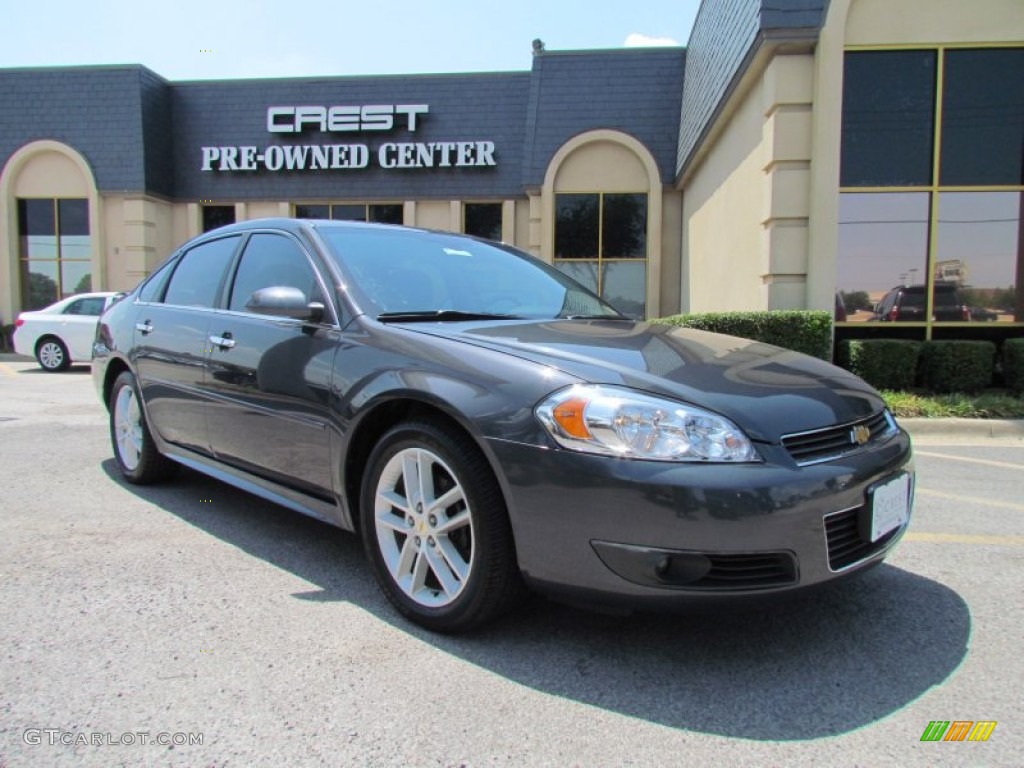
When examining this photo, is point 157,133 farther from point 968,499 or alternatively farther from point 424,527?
point 968,499

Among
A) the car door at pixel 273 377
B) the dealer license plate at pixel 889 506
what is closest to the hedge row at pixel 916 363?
the dealer license plate at pixel 889 506

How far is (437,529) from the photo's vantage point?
2.51m

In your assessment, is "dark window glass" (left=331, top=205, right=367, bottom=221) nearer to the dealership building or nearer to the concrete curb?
the dealership building

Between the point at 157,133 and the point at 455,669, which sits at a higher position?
the point at 157,133

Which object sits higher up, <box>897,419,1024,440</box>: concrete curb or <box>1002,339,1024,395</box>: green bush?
<box>1002,339,1024,395</box>: green bush

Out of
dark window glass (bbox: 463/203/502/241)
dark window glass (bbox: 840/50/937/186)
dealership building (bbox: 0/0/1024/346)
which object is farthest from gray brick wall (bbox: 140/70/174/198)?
dark window glass (bbox: 840/50/937/186)

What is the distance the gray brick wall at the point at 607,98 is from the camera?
15.1 meters

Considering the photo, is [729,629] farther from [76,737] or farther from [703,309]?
[703,309]

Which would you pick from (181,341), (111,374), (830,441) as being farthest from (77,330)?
(830,441)

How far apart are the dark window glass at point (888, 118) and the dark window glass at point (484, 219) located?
9116 millimetres

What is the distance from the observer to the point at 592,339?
9.16 feet

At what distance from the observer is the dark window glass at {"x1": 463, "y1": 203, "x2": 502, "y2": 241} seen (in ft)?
54.2

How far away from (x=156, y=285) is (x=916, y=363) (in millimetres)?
7619
